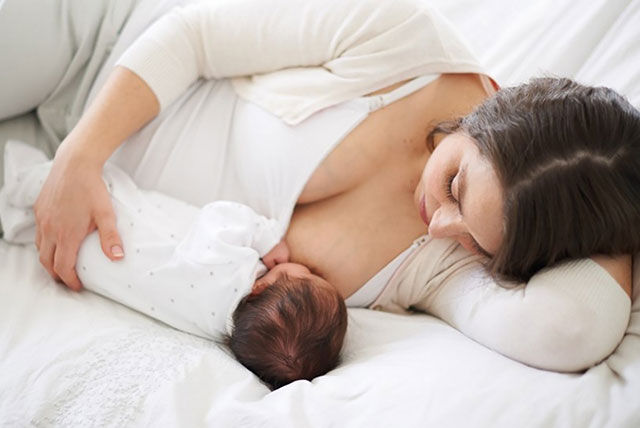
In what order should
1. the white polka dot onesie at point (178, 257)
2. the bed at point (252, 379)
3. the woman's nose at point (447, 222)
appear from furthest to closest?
the white polka dot onesie at point (178, 257) → the woman's nose at point (447, 222) → the bed at point (252, 379)

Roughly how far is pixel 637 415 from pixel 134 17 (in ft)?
4.10

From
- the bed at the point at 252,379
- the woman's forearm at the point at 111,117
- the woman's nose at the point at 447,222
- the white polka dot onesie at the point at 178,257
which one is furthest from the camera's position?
the woman's forearm at the point at 111,117

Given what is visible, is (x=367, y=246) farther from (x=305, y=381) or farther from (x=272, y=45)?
(x=272, y=45)

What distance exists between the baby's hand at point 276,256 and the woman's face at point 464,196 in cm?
28

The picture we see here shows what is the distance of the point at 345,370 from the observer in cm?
94

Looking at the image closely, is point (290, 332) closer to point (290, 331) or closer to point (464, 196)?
point (290, 331)

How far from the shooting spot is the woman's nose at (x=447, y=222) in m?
0.94

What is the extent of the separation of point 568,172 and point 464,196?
0.15 m

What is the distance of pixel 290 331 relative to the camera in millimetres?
952

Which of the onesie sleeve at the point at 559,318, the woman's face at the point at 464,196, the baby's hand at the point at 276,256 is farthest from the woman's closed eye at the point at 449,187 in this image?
the baby's hand at the point at 276,256

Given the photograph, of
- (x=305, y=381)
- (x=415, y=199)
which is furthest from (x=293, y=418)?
(x=415, y=199)

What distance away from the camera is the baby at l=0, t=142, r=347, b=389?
0.97 meters

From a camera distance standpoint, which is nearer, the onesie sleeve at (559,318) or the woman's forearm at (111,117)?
the onesie sleeve at (559,318)

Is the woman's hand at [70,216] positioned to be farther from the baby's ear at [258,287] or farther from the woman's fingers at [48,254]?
the baby's ear at [258,287]
